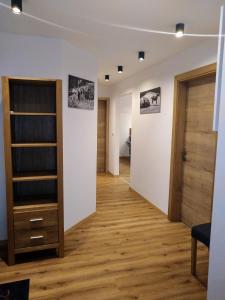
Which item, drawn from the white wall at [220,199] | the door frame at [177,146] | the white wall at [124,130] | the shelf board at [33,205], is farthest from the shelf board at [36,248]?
the white wall at [124,130]

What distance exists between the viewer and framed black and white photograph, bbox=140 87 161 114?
372cm

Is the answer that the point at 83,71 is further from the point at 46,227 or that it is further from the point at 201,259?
the point at 201,259

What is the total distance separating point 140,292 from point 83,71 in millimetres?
2601

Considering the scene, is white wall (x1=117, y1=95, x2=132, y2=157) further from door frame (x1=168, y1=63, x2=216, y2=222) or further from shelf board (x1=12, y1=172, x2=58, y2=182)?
shelf board (x1=12, y1=172, x2=58, y2=182)

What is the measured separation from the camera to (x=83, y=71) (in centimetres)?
310

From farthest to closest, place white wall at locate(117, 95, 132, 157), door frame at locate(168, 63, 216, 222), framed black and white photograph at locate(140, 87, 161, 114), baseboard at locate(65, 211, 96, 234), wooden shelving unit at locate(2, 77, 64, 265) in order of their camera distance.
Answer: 1. white wall at locate(117, 95, 132, 157)
2. framed black and white photograph at locate(140, 87, 161, 114)
3. door frame at locate(168, 63, 216, 222)
4. baseboard at locate(65, 211, 96, 234)
5. wooden shelving unit at locate(2, 77, 64, 265)

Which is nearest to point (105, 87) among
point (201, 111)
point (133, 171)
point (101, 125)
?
point (101, 125)

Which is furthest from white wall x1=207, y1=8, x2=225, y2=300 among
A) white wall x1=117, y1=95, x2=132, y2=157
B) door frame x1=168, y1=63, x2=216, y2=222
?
white wall x1=117, y1=95, x2=132, y2=157

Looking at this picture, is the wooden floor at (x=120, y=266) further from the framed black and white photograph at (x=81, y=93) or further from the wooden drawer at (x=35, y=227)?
the framed black and white photograph at (x=81, y=93)

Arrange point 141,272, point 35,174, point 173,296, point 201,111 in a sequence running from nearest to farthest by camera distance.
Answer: point 173,296 < point 141,272 < point 35,174 < point 201,111

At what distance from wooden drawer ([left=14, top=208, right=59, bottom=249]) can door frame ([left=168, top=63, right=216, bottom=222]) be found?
176 cm

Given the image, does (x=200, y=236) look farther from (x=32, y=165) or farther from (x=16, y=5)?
(x=16, y=5)

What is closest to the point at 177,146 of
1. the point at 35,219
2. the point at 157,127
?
the point at 157,127

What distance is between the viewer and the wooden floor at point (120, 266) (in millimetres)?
1992
